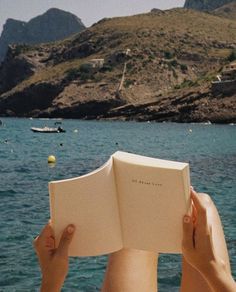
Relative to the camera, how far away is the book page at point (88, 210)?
3576 millimetres

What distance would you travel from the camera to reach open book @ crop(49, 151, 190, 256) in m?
3.57

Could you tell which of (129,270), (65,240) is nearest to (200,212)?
(65,240)

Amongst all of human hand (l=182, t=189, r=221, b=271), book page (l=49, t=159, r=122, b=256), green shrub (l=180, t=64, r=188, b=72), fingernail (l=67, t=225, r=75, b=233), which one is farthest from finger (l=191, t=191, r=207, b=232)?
green shrub (l=180, t=64, r=188, b=72)

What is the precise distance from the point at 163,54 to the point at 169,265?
149 m

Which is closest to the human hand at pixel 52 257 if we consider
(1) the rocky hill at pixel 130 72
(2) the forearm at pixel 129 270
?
(2) the forearm at pixel 129 270

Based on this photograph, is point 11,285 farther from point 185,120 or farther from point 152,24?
point 152,24

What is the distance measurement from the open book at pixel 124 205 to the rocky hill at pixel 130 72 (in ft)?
356

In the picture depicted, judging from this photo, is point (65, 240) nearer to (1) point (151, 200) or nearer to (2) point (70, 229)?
(2) point (70, 229)

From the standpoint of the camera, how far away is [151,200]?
3703 millimetres

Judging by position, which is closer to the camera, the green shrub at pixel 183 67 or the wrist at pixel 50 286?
the wrist at pixel 50 286

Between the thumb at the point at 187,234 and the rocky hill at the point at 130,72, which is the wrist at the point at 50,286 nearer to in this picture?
the thumb at the point at 187,234

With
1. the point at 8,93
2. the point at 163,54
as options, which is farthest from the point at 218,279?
the point at 8,93

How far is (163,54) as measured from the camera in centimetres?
15738

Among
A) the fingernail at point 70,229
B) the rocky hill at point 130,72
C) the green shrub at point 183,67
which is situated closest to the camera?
the fingernail at point 70,229
